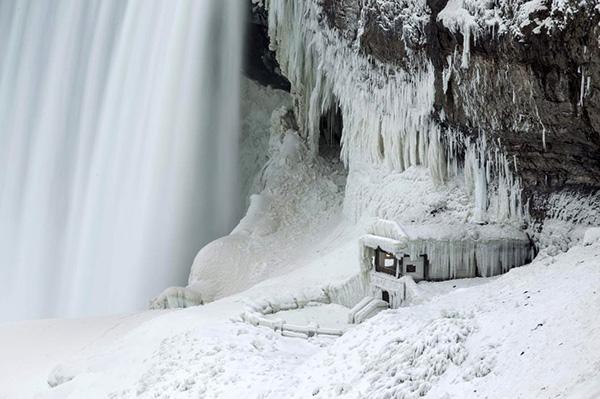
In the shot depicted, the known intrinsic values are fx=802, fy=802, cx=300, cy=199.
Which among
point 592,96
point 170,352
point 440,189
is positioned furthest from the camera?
point 440,189

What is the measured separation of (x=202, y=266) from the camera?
25047 mm

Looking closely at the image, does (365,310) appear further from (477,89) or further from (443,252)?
(477,89)

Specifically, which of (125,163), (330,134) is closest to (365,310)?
(330,134)

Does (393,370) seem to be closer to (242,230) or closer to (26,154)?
(242,230)

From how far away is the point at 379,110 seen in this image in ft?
71.8

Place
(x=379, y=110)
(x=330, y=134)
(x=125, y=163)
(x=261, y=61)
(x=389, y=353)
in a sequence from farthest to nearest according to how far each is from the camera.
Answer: (x=261, y=61) → (x=125, y=163) → (x=330, y=134) → (x=379, y=110) → (x=389, y=353)

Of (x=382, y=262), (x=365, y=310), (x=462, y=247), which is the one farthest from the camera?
(x=382, y=262)

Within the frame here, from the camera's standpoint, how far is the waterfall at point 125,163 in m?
29.7

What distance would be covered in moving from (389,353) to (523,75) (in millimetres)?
7352

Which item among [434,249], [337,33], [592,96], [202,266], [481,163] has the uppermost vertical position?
[337,33]

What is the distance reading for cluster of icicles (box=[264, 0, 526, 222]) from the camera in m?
18.3

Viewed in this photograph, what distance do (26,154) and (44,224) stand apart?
4.95 meters

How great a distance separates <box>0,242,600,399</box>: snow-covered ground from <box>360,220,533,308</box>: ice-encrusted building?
1.50 feet

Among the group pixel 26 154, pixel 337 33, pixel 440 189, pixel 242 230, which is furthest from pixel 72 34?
pixel 440 189
